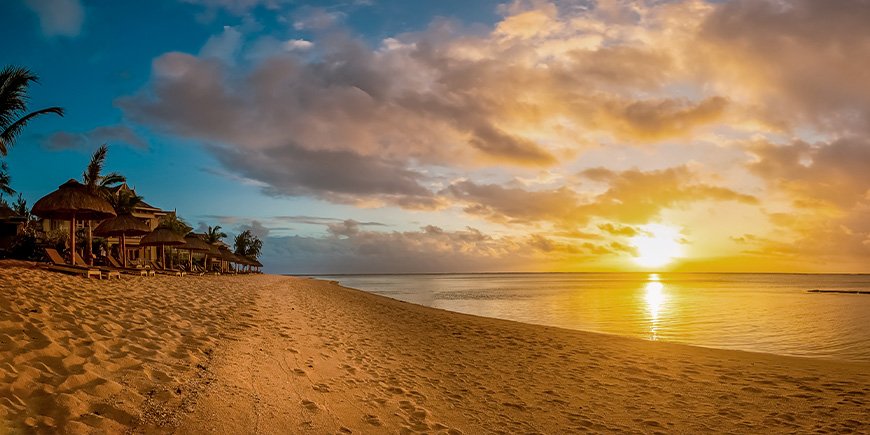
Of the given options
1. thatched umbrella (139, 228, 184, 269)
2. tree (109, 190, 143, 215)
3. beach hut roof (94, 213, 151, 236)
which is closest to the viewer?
beach hut roof (94, 213, 151, 236)

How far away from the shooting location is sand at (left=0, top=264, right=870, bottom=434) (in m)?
4.79

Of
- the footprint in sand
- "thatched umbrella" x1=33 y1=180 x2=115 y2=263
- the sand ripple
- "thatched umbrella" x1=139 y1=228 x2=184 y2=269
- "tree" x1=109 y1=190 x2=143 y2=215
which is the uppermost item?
"tree" x1=109 y1=190 x2=143 y2=215

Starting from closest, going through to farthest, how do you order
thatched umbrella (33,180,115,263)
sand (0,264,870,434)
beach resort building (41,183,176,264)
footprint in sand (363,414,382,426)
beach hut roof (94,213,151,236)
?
sand (0,264,870,434) < footprint in sand (363,414,382,426) < thatched umbrella (33,180,115,263) < beach hut roof (94,213,151,236) < beach resort building (41,183,176,264)

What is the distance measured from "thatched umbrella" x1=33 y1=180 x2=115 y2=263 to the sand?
758 cm

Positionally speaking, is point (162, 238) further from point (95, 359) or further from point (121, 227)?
point (95, 359)

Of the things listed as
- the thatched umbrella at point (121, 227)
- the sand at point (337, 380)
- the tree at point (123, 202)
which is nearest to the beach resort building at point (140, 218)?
the tree at point (123, 202)

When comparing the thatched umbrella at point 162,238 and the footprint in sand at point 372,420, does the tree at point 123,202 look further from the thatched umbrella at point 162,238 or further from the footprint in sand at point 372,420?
the footprint in sand at point 372,420

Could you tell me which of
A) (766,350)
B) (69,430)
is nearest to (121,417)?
(69,430)

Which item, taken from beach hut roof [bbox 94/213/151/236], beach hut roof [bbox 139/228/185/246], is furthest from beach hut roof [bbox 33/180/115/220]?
beach hut roof [bbox 139/228/185/246]

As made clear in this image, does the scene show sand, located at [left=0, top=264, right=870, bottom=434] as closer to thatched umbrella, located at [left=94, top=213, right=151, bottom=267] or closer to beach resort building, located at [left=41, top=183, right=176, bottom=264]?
thatched umbrella, located at [left=94, top=213, right=151, bottom=267]

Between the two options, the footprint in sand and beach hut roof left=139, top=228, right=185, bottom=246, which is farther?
beach hut roof left=139, top=228, right=185, bottom=246

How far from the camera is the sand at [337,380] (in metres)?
4.79

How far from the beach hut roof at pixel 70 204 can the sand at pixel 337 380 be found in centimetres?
759

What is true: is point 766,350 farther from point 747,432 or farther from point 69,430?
point 69,430
